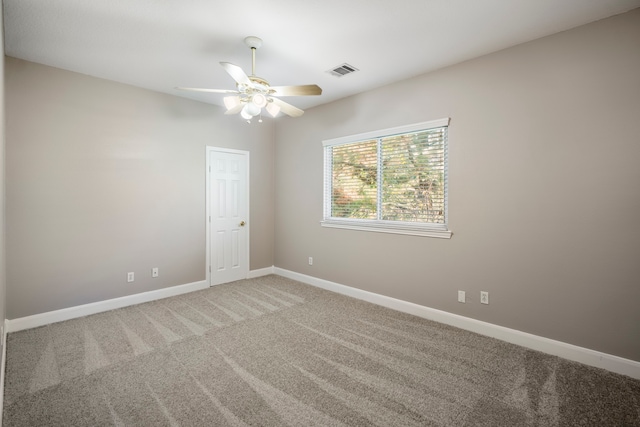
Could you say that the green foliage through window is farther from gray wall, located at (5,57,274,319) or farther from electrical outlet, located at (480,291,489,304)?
gray wall, located at (5,57,274,319)

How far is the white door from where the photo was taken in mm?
4637

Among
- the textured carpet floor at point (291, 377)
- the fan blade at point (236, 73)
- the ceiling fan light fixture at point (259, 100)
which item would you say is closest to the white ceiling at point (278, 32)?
the fan blade at point (236, 73)

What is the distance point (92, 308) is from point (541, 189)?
5000 mm


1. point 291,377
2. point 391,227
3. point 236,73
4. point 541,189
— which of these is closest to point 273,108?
point 236,73

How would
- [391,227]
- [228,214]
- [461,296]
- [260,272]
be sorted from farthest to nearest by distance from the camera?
[260,272] → [228,214] → [391,227] → [461,296]

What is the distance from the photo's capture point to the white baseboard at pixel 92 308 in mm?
3102

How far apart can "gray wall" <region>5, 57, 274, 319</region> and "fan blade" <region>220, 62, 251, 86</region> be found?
6.99 feet

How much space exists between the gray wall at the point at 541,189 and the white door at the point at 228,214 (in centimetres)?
240

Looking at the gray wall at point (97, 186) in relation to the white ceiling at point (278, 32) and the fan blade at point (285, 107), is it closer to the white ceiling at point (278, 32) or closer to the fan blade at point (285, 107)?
the white ceiling at point (278, 32)

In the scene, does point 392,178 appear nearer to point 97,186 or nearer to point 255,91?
point 255,91

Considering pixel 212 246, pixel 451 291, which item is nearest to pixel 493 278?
pixel 451 291

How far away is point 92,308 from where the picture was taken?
3529 millimetres

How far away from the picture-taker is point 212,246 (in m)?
4.65

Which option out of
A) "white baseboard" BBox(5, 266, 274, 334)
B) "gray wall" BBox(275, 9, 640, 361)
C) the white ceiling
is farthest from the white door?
"gray wall" BBox(275, 9, 640, 361)
